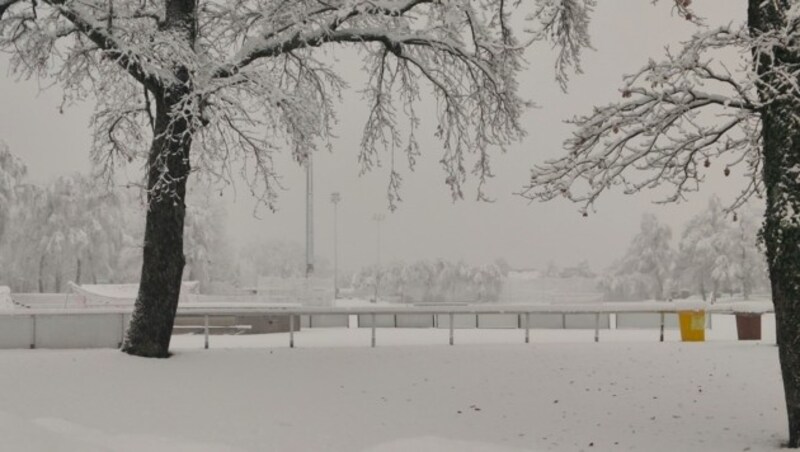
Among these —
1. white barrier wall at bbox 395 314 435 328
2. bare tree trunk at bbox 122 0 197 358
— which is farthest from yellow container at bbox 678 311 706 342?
bare tree trunk at bbox 122 0 197 358

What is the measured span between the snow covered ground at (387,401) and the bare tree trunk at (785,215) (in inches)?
38.8

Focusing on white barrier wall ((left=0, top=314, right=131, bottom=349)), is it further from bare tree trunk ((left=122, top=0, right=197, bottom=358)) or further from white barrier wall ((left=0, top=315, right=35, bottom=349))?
bare tree trunk ((left=122, top=0, right=197, bottom=358))

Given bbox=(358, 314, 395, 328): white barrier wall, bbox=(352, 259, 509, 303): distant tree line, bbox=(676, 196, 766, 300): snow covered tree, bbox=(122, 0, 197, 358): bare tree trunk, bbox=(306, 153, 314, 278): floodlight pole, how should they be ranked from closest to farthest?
bbox=(122, 0, 197, 358): bare tree trunk < bbox=(358, 314, 395, 328): white barrier wall < bbox=(306, 153, 314, 278): floodlight pole < bbox=(676, 196, 766, 300): snow covered tree < bbox=(352, 259, 509, 303): distant tree line

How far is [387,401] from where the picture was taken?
35.3 feet

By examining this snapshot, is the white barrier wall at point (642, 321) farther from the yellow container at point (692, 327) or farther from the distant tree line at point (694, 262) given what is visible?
the distant tree line at point (694, 262)

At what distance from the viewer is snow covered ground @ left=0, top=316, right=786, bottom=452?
8.82 meters

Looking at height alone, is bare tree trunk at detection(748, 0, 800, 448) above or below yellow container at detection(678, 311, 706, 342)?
above

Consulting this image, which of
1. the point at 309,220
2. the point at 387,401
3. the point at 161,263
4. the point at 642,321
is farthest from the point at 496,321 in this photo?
the point at 387,401

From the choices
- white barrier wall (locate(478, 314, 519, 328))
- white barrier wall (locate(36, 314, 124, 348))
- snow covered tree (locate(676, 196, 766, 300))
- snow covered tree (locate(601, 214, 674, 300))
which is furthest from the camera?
snow covered tree (locate(601, 214, 674, 300))

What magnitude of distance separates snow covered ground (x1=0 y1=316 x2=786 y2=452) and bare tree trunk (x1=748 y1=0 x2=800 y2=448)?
987mm

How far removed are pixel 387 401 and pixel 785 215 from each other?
5.48 m

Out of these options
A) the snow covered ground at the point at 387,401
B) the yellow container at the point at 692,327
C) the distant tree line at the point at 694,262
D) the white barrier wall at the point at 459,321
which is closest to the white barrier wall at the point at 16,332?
the snow covered ground at the point at 387,401

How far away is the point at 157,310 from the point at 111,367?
139cm

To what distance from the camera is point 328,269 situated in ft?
454
